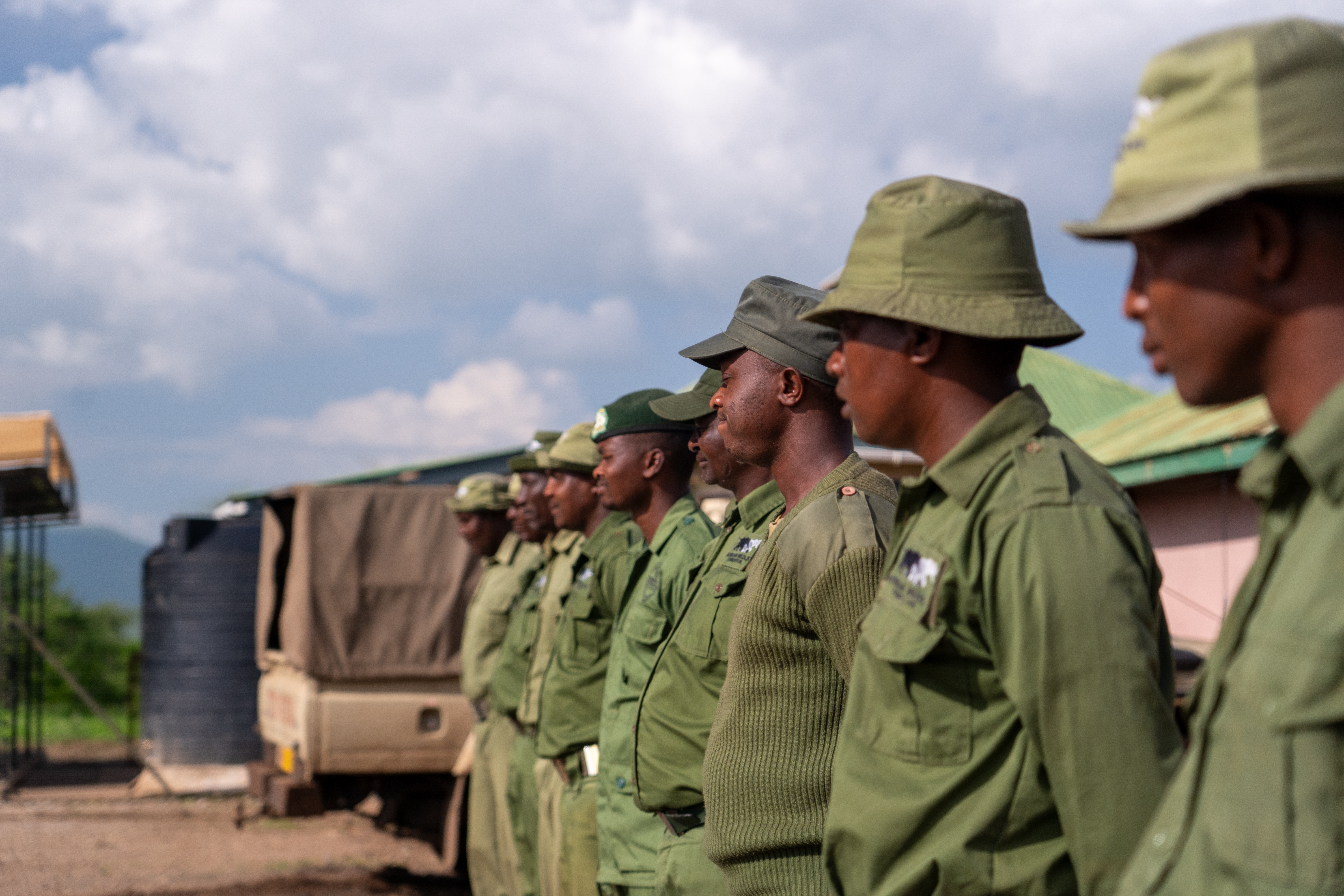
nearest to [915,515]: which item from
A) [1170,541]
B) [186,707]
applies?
[1170,541]

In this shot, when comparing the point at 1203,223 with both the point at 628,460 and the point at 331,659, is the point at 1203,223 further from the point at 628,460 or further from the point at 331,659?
the point at 331,659

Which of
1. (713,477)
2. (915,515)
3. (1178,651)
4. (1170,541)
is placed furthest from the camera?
(1170,541)

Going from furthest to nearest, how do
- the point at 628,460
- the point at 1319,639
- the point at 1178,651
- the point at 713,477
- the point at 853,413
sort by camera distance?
the point at 1178,651
the point at 628,460
the point at 713,477
the point at 853,413
the point at 1319,639

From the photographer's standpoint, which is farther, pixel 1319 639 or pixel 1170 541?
pixel 1170 541

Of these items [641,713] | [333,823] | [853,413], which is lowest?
[333,823]

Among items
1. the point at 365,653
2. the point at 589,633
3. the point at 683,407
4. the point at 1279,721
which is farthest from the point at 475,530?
the point at 1279,721

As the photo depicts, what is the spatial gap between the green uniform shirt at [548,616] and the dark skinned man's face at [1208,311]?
4.54m

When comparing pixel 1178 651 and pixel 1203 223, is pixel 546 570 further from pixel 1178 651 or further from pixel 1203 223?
pixel 1203 223

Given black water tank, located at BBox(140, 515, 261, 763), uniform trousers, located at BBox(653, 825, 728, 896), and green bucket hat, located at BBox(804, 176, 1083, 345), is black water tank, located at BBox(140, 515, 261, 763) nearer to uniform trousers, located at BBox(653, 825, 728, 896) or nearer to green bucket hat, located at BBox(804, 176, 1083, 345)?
uniform trousers, located at BBox(653, 825, 728, 896)

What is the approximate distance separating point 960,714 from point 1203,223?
783mm

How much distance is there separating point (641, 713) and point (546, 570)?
3.39m

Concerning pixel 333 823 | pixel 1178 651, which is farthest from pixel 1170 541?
pixel 333 823

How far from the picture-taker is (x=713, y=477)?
4.07 metres

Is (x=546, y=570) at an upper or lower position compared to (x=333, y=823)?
upper
